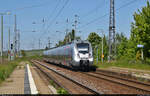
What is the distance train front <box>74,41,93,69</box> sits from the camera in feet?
92.6

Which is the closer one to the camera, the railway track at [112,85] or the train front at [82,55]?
the railway track at [112,85]

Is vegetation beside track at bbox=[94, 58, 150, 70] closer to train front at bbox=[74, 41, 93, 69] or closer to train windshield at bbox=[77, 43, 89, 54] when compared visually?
train front at bbox=[74, 41, 93, 69]

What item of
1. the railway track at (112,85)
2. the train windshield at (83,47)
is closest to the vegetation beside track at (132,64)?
the train windshield at (83,47)

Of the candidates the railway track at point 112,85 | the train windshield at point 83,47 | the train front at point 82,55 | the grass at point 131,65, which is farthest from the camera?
the grass at point 131,65

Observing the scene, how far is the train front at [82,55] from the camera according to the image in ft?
92.6

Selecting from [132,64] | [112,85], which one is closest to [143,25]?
[132,64]

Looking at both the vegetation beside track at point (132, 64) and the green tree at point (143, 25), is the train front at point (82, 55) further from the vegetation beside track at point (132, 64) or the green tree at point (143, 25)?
the green tree at point (143, 25)

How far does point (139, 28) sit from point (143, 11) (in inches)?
96.4

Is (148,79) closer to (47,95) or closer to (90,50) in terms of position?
(47,95)

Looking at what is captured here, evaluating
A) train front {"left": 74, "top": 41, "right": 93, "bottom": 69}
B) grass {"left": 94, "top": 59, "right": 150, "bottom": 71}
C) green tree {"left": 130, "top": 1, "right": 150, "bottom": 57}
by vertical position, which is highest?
green tree {"left": 130, "top": 1, "right": 150, "bottom": 57}

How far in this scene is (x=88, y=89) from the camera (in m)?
13.9

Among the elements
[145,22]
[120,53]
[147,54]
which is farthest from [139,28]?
[120,53]

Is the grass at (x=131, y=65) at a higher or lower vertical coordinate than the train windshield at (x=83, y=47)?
lower

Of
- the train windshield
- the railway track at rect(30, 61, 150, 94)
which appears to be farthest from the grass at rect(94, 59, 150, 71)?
the railway track at rect(30, 61, 150, 94)
